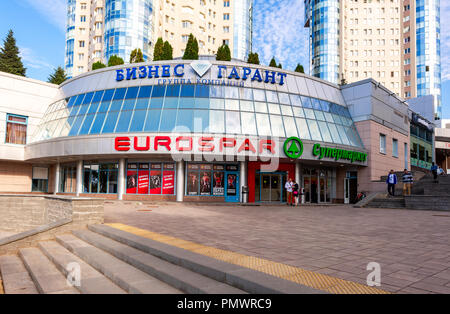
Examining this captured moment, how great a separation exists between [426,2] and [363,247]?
342 ft

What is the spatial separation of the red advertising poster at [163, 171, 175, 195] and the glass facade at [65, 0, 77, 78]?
5372cm

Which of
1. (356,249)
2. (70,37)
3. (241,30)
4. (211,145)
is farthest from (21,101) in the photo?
(241,30)

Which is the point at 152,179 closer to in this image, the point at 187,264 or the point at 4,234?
the point at 4,234

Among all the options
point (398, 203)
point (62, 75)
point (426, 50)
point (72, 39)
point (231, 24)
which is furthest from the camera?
point (426, 50)

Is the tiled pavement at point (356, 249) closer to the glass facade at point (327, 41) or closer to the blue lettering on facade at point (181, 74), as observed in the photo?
the blue lettering on facade at point (181, 74)

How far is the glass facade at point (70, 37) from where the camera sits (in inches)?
2613

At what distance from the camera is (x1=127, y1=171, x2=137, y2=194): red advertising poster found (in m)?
25.2

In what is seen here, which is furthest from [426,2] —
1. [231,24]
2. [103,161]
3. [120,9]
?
[103,161]

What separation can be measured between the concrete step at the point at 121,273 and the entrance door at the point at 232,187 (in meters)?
18.3

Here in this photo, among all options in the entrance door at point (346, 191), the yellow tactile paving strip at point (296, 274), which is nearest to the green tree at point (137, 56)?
the entrance door at point (346, 191)

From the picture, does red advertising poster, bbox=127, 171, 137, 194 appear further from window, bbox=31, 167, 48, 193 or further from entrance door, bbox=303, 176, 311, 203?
entrance door, bbox=303, 176, 311, 203

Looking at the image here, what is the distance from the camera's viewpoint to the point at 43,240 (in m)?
8.86

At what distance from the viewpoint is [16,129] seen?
1169 inches
